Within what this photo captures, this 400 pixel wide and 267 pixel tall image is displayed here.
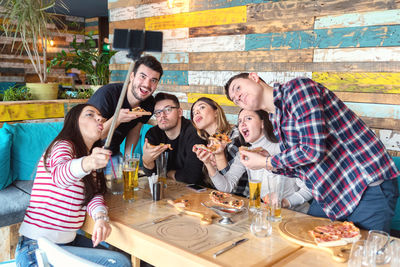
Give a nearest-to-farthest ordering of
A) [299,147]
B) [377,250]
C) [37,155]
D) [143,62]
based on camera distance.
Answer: [377,250] → [299,147] → [143,62] → [37,155]

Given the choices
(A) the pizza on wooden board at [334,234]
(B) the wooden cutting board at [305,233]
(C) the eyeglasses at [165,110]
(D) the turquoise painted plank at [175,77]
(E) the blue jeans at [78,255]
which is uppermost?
(D) the turquoise painted plank at [175,77]

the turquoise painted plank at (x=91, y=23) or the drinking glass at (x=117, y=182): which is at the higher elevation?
the turquoise painted plank at (x=91, y=23)

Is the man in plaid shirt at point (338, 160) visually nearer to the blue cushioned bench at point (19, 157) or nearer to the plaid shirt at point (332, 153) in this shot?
the plaid shirt at point (332, 153)

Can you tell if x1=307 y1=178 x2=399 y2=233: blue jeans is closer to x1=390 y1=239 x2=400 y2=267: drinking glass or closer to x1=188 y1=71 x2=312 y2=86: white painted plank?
x1=390 y1=239 x2=400 y2=267: drinking glass

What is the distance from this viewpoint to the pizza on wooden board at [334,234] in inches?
52.1

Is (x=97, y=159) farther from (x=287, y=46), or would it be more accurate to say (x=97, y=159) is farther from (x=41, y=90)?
(x=41, y=90)

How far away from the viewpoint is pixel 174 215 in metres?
1.66

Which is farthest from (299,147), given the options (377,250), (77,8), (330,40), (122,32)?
(77,8)

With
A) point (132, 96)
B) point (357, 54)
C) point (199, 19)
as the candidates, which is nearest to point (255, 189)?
point (132, 96)

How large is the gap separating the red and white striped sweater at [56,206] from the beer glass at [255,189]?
694mm

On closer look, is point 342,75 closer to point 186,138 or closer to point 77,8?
point 186,138

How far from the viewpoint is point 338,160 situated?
162cm

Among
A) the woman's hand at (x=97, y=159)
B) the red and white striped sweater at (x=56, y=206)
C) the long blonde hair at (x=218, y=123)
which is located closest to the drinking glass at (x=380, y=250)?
the woman's hand at (x=97, y=159)

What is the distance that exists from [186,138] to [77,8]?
7.63m
